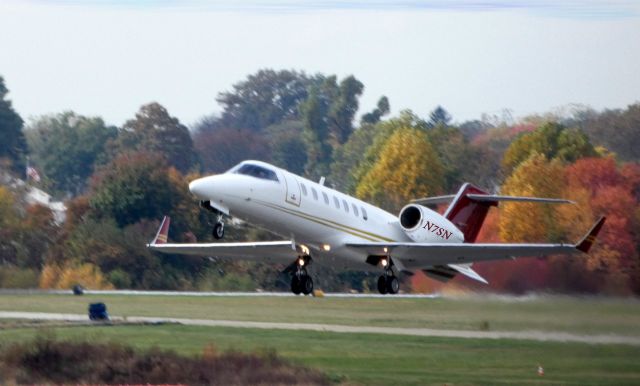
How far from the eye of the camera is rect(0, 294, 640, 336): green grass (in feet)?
110

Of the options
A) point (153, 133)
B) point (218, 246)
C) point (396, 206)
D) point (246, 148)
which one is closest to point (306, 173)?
point (246, 148)

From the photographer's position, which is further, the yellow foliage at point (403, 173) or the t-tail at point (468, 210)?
the yellow foliage at point (403, 173)

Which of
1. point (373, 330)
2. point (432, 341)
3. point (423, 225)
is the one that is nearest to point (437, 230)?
point (423, 225)

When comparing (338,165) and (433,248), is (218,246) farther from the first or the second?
(338,165)

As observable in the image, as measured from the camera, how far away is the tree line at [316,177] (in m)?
42.5

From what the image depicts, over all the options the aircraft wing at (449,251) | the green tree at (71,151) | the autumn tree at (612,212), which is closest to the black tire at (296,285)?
the aircraft wing at (449,251)

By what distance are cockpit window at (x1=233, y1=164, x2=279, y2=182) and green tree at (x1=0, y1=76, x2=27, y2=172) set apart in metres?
55.1

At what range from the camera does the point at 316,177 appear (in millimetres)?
93750

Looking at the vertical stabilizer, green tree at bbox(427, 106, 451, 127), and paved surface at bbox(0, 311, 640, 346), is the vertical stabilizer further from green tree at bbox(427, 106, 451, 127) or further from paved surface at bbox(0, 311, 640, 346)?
green tree at bbox(427, 106, 451, 127)

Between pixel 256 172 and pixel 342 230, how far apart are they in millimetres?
2847

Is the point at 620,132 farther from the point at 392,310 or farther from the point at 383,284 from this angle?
the point at 383,284

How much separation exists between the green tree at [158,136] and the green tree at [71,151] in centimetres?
253

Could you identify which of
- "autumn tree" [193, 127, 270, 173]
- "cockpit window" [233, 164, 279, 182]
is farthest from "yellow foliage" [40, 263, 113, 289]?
"autumn tree" [193, 127, 270, 173]

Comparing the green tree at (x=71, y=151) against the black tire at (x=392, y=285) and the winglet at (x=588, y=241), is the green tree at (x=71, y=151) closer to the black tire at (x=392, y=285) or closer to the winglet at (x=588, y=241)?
the black tire at (x=392, y=285)
